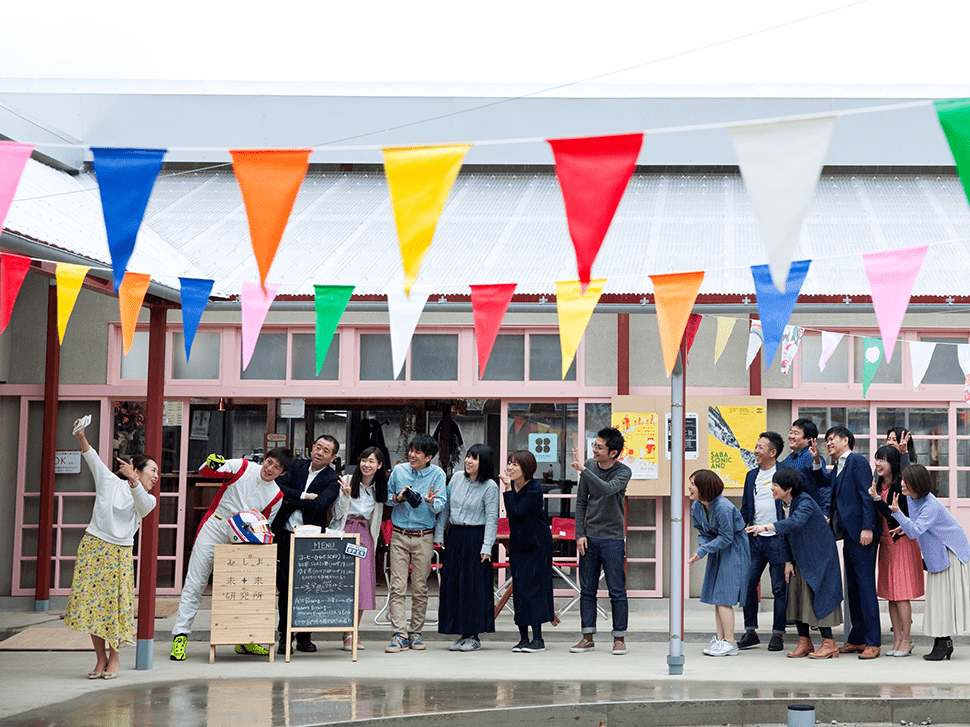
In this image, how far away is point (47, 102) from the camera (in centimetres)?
1170

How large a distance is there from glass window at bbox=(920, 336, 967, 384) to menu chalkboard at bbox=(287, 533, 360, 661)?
5.78 m

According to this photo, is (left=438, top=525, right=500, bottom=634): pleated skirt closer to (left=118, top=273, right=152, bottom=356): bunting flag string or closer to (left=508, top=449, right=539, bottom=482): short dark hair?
(left=508, top=449, right=539, bottom=482): short dark hair

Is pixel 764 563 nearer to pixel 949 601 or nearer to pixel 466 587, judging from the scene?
pixel 949 601

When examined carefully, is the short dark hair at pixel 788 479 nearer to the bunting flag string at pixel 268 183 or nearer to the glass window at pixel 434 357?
the glass window at pixel 434 357

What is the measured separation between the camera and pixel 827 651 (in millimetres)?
7207

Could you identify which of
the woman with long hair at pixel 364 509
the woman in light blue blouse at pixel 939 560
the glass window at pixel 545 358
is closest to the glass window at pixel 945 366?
the woman in light blue blouse at pixel 939 560

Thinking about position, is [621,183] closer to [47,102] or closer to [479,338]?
[479,338]

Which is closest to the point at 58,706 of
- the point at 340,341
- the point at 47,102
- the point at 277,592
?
the point at 277,592

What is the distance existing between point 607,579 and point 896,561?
6.77 ft

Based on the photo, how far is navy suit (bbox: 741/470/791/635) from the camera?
750 centimetres

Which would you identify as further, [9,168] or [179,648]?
[179,648]

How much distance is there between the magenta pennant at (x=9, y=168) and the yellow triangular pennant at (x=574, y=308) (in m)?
2.97

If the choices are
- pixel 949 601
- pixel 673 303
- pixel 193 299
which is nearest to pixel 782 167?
pixel 673 303

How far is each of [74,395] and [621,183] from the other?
7218 millimetres
